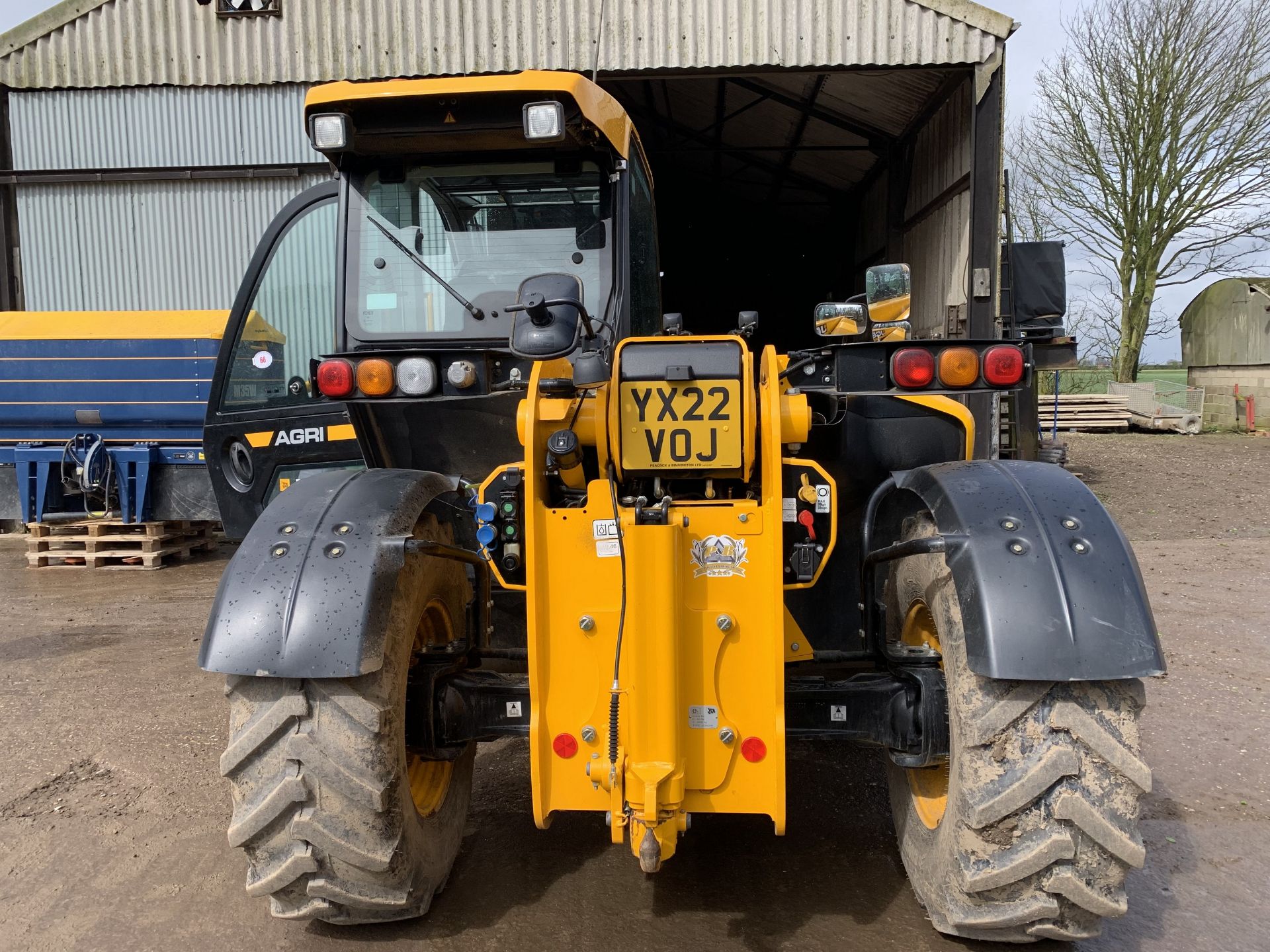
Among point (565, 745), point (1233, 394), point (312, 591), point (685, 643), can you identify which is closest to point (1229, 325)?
point (1233, 394)

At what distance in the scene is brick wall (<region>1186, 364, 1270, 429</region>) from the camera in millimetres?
18078

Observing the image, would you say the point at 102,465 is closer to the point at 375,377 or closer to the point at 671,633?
the point at 375,377

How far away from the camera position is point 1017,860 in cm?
225

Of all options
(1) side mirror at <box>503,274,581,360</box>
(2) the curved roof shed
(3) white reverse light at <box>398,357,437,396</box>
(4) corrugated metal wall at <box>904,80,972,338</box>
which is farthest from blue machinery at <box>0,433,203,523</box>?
(2) the curved roof shed

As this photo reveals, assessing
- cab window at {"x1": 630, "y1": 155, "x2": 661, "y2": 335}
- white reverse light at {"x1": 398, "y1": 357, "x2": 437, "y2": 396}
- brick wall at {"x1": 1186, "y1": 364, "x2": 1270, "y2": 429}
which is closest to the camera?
white reverse light at {"x1": 398, "y1": 357, "x2": 437, "y2": 396}

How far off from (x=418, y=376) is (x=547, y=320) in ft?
1.95

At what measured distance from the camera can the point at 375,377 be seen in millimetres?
2932

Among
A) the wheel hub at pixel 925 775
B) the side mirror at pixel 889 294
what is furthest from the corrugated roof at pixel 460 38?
the wheel hub at pixel 925 775

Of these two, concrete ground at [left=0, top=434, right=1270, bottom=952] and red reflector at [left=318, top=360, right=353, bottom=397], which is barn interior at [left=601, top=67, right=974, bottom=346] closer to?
concrete ground at [left=0, top=434, right=1270, bottom=952]

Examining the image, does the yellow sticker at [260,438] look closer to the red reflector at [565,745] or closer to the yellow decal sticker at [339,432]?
the yellow decal sticker at [339,432]

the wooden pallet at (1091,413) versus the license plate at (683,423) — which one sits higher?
the license plate at (683,423)

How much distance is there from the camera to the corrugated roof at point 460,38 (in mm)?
9359

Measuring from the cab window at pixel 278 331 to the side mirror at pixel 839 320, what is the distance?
11.6ft

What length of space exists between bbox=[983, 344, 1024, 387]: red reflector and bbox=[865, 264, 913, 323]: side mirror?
1.08 feet
